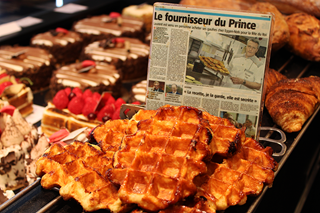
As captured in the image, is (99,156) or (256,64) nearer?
(99,156)

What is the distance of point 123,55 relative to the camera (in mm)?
5117

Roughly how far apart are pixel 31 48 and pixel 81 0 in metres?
2.13

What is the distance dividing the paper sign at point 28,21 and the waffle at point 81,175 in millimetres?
4463

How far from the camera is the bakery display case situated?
1497mm

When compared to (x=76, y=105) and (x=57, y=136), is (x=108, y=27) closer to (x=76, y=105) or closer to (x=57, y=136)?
(x=76, y=105)

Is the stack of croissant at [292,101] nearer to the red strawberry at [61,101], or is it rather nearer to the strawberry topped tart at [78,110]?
the strawberry topped tart at [78,110]

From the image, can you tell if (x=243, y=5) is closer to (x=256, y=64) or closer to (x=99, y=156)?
(x=256, y=64)

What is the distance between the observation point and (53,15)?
596 cm

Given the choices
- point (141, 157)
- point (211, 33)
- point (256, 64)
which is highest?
point (211, 33)

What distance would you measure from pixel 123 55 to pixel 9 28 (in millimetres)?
1896

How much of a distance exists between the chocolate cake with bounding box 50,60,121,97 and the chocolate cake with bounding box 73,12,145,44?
1.41 m

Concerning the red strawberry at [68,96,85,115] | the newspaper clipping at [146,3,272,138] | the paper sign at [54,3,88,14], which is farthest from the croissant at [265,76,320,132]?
the paper sign at [54,3,88,14]

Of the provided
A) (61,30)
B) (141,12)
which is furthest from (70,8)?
(141,12)

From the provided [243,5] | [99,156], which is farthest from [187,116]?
[243,5]
